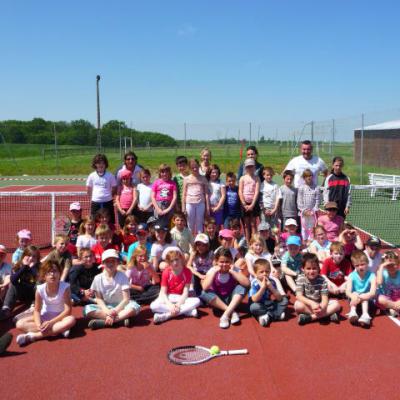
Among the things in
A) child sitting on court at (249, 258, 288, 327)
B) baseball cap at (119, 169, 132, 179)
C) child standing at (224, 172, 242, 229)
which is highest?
baseball cap at (119, 169, 132, 179)

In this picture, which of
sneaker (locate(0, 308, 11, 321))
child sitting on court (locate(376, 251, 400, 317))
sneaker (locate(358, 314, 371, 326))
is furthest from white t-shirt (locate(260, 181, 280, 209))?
sneaker (locate(0, 308, 11, 321))

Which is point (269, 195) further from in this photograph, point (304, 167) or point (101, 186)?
point (101, 186)

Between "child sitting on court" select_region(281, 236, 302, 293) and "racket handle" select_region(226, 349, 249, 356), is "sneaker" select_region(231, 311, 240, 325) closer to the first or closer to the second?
"racket handle" select_region(226, 349, 249, 356)

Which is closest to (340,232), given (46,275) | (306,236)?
(306,236)

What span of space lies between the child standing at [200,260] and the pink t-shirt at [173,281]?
1.04 feet

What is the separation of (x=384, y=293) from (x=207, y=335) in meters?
2.31

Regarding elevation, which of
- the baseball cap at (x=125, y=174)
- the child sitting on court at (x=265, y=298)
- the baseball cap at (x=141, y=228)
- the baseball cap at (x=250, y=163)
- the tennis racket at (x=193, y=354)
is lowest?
the tennis racket at (x=193, y=354)

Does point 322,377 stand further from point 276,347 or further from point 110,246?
point 110,246

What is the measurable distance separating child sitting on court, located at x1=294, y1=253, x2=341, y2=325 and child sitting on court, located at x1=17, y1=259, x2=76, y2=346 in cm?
260

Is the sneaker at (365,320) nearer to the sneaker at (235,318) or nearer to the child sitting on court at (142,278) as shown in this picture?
the sneaker at (235,318)

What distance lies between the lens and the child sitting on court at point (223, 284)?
5.51 meters

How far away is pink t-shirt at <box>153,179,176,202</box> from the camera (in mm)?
7504

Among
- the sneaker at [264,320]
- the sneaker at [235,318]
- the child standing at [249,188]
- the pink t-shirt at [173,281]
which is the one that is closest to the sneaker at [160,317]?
the pink t-shirt at [173,281]

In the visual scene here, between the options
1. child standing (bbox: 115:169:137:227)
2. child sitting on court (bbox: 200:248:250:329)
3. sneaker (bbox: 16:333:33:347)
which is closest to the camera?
sneaker (bbox: 16:333:33:347)
